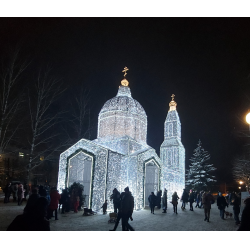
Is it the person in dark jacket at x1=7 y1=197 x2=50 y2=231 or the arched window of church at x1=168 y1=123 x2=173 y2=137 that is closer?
the person in dark jacket at x1=7 y1=197 x2=50 y2=231

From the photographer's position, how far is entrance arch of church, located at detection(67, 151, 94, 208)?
15.0 m

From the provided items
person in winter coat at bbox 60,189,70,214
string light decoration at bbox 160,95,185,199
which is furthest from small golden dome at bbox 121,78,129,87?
person in winter coat at bbox 60,189,70,214

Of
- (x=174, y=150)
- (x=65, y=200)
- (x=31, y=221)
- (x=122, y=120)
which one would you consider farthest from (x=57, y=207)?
(x=174, y=150)

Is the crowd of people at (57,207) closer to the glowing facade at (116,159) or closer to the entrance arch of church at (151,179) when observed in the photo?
the glowing facade at (116,159)

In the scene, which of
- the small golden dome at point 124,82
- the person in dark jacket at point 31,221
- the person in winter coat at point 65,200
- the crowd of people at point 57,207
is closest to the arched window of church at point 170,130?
the small golden dome at point 124,82

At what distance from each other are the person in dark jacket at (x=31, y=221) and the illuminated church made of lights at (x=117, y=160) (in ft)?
33.3

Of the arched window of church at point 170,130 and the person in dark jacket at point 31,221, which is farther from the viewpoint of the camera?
the arched window of church at point 170,130

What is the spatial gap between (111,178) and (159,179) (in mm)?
5140

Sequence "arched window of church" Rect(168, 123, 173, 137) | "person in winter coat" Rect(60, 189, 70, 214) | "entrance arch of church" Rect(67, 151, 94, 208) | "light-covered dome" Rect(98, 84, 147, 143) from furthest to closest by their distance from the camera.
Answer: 1. "arched window of church" Rect(168, 123, 173, 137)
2. "light-covered dome" Rect(98, 84, 147, 143)
3. "entrance arch of church" Rect(67, 151, 94, 208)
4. "person in winter coat" Rect(60, 189, 70, 214)

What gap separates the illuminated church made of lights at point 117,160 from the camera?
13508 millimetres

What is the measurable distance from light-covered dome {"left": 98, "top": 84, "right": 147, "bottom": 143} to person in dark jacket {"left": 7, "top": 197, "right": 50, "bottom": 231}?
1489 cm

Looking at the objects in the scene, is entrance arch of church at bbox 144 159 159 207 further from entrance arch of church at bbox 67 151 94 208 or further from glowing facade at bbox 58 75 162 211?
entrance arch of church at bbox 67 151 94 208

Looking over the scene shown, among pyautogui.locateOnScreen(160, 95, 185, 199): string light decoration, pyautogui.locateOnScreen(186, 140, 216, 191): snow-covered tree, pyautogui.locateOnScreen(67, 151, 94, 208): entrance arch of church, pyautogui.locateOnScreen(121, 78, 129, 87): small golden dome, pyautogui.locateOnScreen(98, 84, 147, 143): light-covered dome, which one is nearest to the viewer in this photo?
pyautogui.locateOnScreen(67, 151, 94, 208): entrance arch of church

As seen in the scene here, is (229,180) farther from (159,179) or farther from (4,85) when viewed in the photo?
(4,85)
